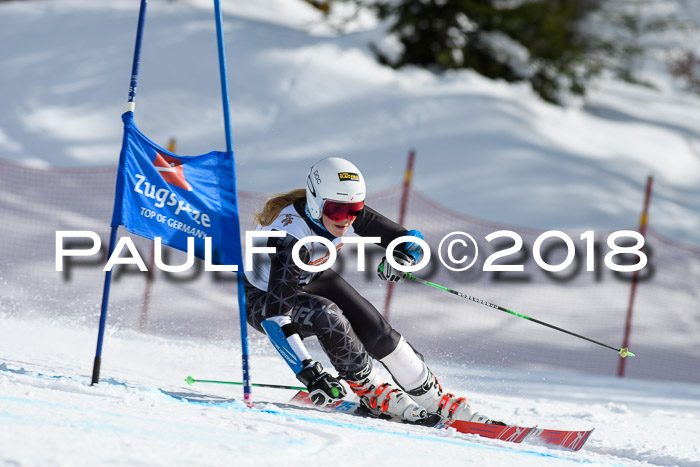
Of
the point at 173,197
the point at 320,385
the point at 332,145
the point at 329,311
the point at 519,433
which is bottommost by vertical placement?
the point at 332,145

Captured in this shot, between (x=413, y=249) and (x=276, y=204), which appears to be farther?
(x=413, y=249)

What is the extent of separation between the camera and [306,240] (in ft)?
13.8

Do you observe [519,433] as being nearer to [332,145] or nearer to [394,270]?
[394,270]

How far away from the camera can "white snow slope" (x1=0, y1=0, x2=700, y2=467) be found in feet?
15.5

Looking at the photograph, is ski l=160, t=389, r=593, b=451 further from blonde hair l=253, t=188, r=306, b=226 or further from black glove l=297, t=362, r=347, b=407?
blonde hair l=253, t=188, r=306, b=226

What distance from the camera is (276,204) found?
4.57m

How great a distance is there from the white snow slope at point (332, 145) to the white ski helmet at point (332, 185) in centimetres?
109

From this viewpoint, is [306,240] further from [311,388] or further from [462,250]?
[462,250]

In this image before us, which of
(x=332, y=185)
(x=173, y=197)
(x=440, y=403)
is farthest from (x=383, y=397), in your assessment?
(x=173, y=197)

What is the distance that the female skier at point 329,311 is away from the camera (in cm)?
412

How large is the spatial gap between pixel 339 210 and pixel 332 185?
0.14 metres

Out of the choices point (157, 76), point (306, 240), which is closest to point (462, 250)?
point (306, 240)

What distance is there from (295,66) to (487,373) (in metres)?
10.7

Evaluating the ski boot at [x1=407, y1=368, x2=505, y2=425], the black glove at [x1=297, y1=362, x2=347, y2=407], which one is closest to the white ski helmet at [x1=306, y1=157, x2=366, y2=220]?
the black glove at [x1=297, y1=362, x2=347, y2=407]
